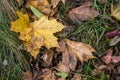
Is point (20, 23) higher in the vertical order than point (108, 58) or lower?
higher

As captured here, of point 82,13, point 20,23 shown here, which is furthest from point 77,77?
point 20,23

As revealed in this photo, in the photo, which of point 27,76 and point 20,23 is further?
point 27,76

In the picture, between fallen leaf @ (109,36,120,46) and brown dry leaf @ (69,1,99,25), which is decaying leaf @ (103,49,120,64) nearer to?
fallen leaf @ (109,36,120,46)

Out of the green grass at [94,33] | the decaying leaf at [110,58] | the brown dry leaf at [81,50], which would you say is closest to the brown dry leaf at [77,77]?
the green grass at [94,33]

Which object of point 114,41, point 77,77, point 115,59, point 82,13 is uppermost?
point 82,13

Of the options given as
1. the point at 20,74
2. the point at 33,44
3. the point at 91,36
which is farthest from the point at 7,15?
the point at 91,36

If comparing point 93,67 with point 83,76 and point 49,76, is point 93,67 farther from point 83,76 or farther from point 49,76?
point 49,76

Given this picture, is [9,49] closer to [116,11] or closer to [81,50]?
[81,50]
